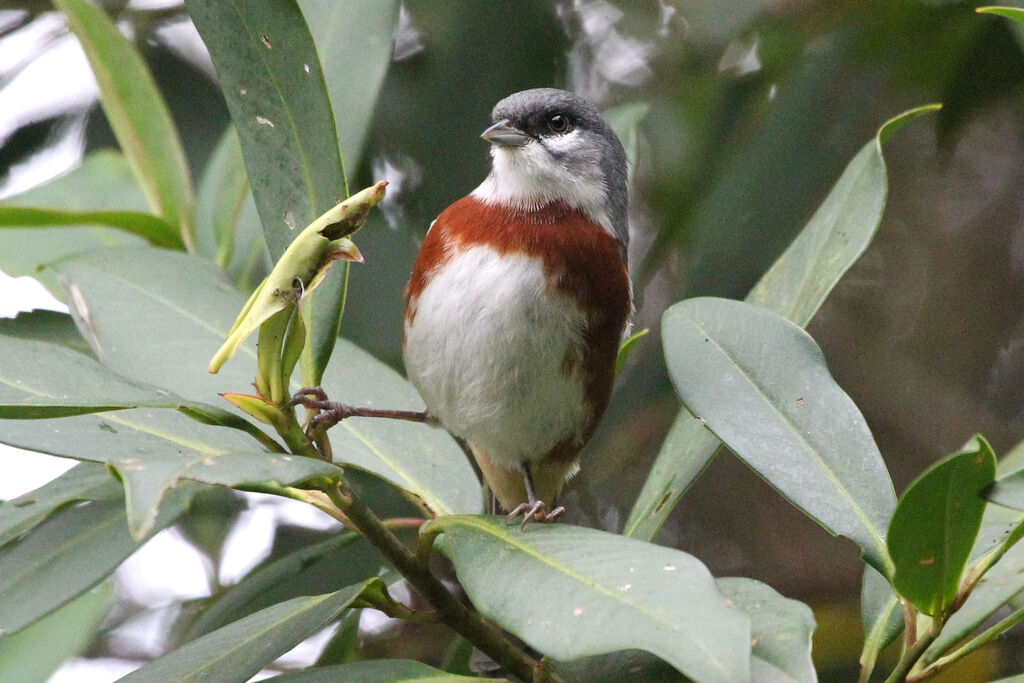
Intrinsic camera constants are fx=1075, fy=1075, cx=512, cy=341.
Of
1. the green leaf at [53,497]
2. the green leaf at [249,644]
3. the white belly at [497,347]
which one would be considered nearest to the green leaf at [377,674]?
the green leaf at [249,644]

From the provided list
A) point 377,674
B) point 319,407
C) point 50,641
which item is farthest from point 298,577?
point 377,674

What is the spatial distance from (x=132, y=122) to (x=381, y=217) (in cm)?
98

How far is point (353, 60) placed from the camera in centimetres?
247

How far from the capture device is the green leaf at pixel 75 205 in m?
3.01

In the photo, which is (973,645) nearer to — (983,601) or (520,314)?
(983,601)

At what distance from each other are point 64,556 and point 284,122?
2.82ft

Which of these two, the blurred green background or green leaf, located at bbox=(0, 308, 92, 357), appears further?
the blurred green background

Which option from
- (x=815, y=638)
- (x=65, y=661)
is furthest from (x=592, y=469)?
(x=65, y=661)

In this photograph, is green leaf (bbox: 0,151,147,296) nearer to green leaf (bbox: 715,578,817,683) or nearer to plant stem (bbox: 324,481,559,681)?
plant stem (bbox: 324,481,559,681)

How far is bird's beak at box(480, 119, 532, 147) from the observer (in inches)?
116

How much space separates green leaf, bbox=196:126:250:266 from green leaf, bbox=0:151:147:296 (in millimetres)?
186

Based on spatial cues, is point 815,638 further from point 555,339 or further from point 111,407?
point 111,407

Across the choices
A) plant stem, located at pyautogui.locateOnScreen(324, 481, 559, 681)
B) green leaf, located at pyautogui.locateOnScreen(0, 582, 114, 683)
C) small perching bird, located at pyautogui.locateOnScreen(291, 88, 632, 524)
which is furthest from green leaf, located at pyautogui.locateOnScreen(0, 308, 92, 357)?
plant stem, located at pyautogui.locateOnScreen(324, 481, 559, 681)

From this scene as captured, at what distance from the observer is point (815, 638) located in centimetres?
337
